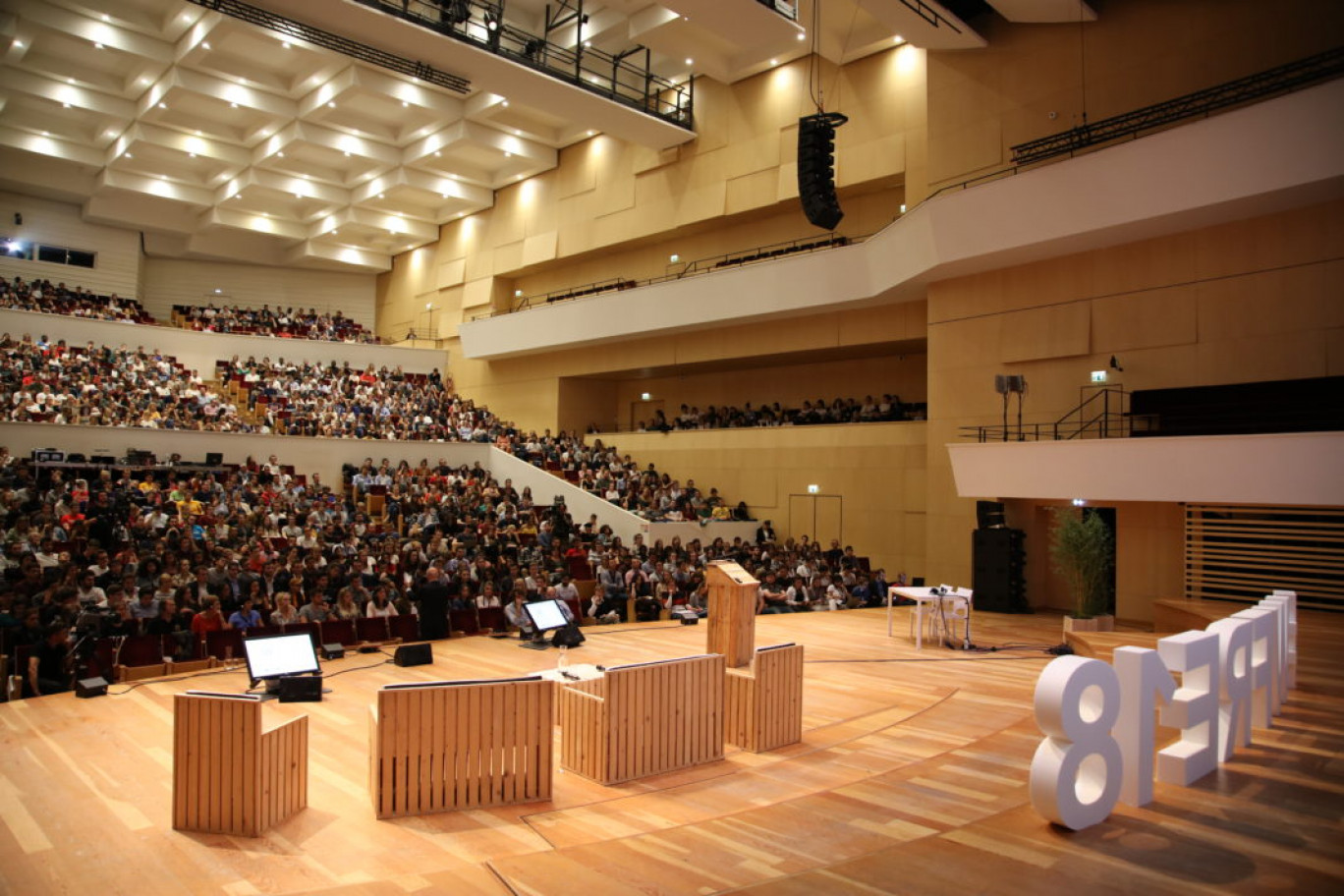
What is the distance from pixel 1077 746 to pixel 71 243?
28398 mm

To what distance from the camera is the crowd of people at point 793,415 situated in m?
16.5

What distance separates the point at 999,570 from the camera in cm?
1221

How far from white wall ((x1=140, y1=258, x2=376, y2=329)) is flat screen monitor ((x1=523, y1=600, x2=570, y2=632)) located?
22830mm

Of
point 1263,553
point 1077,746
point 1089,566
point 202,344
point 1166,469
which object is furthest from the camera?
point 202,344

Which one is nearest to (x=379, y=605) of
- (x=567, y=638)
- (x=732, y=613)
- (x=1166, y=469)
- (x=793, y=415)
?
(x=567, y=638)

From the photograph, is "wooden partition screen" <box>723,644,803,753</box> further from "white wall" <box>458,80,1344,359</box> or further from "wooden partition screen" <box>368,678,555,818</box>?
"white wall" <box>458,80,1344,359</box>

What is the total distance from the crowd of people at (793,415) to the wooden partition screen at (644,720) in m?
11.1

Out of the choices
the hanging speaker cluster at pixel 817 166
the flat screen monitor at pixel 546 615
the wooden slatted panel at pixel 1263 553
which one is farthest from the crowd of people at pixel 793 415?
the flat screen monitor at pixel 546 615

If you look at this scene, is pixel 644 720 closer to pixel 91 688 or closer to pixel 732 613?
pixel 732 613

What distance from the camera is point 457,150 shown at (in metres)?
21.5

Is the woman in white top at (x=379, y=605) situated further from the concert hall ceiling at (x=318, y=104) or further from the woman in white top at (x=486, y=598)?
the concert hall ceiling at (x=318, y=104)

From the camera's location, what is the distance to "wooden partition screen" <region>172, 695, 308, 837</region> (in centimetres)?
440

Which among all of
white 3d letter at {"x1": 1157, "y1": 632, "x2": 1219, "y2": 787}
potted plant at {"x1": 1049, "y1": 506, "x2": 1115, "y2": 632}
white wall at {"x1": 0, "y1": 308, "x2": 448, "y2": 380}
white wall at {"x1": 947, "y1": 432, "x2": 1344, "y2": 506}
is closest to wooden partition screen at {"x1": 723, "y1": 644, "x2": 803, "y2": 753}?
white 3d letter at {"x1": 1157, "y1": 632, "x2": 1219, "y2": 787}

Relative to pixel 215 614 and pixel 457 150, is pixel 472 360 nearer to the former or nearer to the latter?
pixel 457 150
